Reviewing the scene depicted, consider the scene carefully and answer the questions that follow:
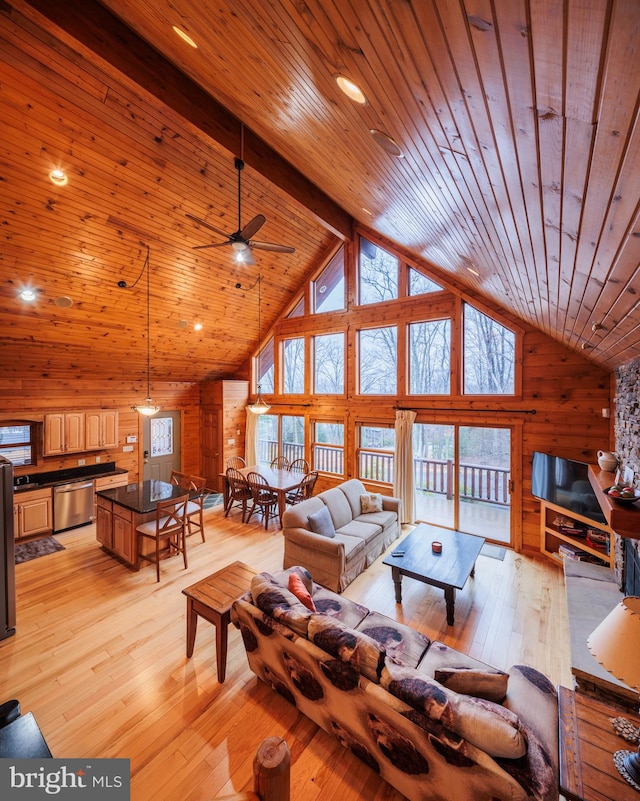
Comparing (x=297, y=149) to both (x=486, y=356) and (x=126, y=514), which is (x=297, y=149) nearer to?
(x=486, y=356)

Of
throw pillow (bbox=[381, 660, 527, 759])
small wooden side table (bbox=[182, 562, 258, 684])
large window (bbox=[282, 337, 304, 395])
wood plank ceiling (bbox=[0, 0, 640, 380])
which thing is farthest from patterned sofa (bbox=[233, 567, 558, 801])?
large window (bbox=[282, 337, 304, 395])

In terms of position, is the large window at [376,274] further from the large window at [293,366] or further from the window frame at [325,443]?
the window frame at [325,443]

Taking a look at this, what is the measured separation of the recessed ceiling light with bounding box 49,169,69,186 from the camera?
3.63 m

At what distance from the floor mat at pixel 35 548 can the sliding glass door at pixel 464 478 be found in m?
6.20

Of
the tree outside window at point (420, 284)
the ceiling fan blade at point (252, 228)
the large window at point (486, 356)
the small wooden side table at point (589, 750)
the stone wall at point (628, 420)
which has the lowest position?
the small wooden side table at point (589, 750)

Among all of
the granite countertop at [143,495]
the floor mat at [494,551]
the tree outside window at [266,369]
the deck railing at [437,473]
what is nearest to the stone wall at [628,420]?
the floor mat at [494,551]

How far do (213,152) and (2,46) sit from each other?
2.02m

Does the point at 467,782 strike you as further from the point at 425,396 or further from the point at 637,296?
the point at 425,396

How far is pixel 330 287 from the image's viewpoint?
759 cm

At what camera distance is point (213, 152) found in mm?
4371

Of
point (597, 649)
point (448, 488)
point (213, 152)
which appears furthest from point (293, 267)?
point (597, 649)

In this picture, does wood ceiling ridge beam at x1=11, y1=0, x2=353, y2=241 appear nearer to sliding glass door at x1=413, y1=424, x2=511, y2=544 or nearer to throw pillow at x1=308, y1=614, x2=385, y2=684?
sliding glass door at x1=413, y1=424, x2=511, y2=544

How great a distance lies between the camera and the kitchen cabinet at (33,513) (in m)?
5.48

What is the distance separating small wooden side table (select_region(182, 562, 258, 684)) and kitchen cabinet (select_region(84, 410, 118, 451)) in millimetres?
4762
